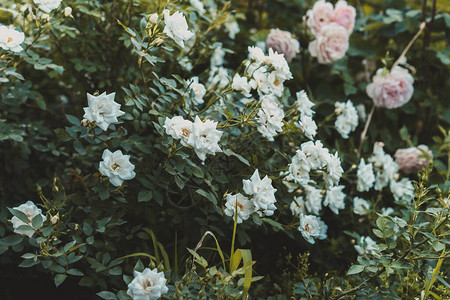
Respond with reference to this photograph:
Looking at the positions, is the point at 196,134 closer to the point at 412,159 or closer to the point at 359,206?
the point at 359,206

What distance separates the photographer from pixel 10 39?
1.53m

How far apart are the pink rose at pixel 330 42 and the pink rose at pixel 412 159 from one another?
56 centimetres

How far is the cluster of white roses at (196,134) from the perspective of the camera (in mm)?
1381

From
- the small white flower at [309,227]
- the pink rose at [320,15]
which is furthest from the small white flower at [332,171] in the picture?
the pink rose at [320,15]

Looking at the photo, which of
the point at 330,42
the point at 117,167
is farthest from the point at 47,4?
the point at 330,42

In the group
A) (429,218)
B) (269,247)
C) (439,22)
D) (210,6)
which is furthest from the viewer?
(439,22)

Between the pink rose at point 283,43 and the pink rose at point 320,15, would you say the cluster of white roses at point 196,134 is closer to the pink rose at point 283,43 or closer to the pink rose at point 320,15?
the pink rose at point 283,43

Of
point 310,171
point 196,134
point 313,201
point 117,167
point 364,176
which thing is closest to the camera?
point 196,134

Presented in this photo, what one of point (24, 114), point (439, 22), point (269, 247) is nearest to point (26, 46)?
point (24, 114)

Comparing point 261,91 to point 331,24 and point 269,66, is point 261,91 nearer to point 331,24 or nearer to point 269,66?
point 269,66

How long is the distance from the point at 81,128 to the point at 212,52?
72 cm

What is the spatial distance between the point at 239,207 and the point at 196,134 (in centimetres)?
28

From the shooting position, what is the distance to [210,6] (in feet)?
7.48

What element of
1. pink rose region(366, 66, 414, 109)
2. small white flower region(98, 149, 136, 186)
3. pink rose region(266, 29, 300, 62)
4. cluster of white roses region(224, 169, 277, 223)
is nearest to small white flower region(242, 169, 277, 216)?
cluster of white roses region(224, 169, 277, 223)
